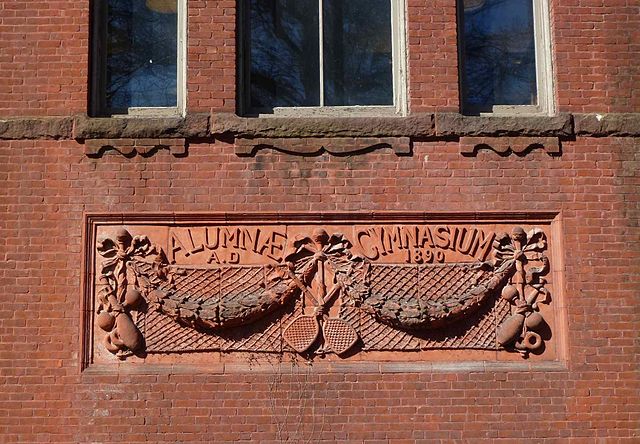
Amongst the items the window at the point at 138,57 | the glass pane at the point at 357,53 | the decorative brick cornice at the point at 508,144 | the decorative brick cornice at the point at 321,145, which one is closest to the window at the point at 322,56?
the glass pane at the point at 357,53

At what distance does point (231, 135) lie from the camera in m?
8.26

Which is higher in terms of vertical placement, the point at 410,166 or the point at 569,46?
the point at 569,46

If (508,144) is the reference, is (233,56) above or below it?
above

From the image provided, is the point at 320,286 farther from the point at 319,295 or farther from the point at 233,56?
the point at 233,56

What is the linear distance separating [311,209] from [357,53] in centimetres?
173

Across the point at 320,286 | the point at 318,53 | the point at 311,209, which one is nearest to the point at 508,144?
the point at 311,209

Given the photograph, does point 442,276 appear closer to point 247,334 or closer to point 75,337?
point 247,334

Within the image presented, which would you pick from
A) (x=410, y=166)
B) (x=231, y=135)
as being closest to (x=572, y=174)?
(x=410, y=166)

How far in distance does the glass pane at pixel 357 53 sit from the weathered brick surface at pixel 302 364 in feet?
2.45

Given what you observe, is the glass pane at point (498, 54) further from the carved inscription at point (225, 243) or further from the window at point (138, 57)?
the window at point (138, 57)

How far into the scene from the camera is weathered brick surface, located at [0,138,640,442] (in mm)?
7770

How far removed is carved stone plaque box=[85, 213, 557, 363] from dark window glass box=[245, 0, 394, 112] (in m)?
1.29

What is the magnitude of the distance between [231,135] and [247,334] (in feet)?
6.11

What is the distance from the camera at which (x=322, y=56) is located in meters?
8.70
